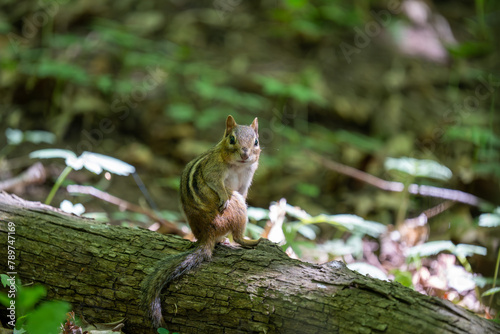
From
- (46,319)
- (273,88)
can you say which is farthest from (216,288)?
(273,88)

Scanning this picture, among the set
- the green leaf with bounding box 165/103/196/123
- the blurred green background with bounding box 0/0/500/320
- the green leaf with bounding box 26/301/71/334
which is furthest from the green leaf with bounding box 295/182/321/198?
the green leaf with bounding box 26/301/71/334

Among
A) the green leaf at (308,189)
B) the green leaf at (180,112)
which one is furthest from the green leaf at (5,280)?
the green leaf at (180,112)

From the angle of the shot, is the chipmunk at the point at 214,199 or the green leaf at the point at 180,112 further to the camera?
the green leaf at the point at 180,112

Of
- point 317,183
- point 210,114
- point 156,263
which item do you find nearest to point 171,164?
point 210,114

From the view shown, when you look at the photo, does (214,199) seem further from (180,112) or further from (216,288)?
(180,112)

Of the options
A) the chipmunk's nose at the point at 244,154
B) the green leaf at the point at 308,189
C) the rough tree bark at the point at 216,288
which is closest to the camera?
the rough tree bark at the point at 216,288

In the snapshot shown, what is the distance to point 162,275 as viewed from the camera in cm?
224

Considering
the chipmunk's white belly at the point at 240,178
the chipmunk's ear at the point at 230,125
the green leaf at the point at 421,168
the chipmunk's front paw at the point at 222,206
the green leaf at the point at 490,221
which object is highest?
the chipmunk's ear at the point at 230,125

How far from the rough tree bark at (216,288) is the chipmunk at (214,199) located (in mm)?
79

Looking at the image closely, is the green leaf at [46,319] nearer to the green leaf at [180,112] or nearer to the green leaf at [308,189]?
the green leaf at [308,189]

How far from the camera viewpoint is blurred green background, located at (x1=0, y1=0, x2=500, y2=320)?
6.24 metres

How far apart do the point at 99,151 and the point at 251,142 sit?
160 inches

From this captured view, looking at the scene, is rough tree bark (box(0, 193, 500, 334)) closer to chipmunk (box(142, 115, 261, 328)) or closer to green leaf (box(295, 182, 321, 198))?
chipmunk (box(142, 115, 261, 328))

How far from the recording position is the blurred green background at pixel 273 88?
246 inches
